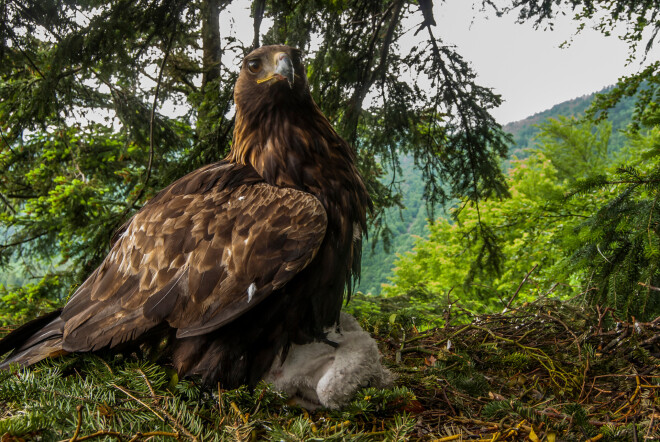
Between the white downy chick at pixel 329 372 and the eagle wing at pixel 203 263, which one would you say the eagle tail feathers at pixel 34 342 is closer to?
the eagle wing at pixel 203 263

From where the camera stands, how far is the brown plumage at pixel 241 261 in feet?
6.01

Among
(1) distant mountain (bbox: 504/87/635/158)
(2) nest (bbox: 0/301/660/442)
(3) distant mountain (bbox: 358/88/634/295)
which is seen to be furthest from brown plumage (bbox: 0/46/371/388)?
(1) distant mountain (bbox: 504/87/635/158)

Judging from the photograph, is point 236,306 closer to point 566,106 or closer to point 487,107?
point 487,107

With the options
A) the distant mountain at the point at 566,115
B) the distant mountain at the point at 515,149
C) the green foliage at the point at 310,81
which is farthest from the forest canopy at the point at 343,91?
the distant mountain at the point at 566,115

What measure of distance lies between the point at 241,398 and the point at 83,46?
2831mm

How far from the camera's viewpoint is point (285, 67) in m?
2.09

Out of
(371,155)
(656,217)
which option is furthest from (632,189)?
(371,155)

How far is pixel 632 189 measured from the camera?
104 inches

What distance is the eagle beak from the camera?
208 centimetres

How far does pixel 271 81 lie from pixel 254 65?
180 millimetres

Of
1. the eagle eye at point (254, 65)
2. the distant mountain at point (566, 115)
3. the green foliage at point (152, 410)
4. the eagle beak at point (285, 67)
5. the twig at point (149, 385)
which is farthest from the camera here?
the distant mountain at point (566, 115)

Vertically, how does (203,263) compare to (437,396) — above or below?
above

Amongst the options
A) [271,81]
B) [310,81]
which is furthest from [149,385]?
[310,81]

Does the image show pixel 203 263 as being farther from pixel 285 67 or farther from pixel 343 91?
pixel 343 91
